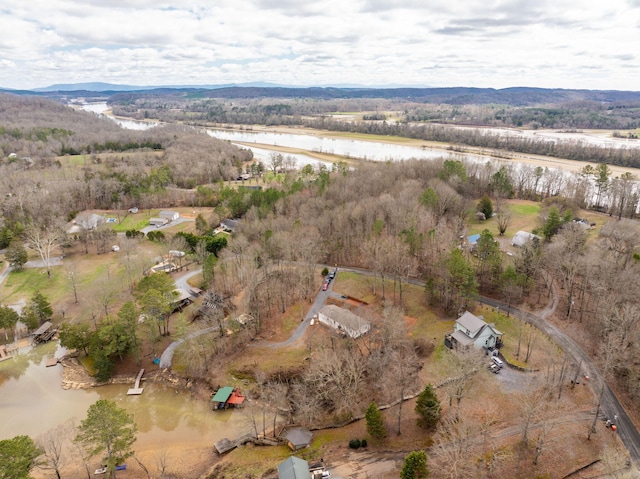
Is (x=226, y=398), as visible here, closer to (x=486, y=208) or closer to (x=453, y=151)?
(x=486, y=208)

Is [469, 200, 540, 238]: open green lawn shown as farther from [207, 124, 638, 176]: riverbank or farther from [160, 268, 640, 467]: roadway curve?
[207, 124, 638, 176]: riverbank

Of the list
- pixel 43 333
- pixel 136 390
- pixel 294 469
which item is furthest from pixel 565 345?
pixel 43 333

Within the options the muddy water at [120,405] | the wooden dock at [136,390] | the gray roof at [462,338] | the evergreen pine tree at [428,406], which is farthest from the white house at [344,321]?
the wooden dock at [136,390]

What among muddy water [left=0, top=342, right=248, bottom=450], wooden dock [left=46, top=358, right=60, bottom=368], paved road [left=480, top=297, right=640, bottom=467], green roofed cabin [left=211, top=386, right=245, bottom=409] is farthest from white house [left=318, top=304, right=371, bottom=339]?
wooden dock [left=46, top=358, right=60, bottom=368]

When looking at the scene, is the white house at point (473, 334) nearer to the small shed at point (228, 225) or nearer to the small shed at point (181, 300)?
the small shed at point (181, 300)

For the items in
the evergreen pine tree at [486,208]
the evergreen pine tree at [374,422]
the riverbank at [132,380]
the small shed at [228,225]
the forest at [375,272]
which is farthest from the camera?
the small shed at [228,225]
